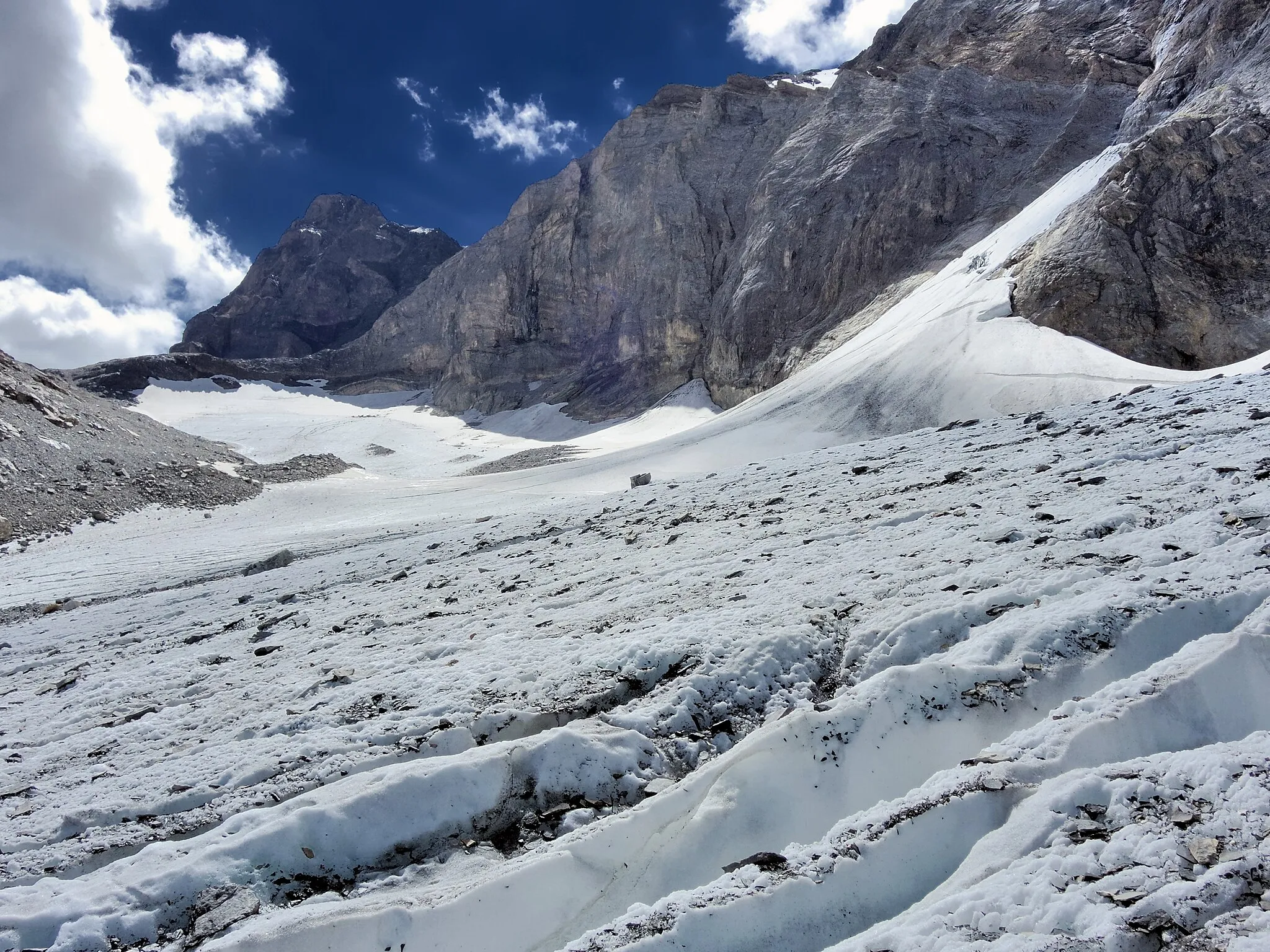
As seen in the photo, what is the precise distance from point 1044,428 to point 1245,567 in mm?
A: 7902

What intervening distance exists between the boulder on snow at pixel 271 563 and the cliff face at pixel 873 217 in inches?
1164

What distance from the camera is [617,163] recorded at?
68.0 meters

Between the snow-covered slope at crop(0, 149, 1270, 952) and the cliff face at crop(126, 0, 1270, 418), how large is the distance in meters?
23.7

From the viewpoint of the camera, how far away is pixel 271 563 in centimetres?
1502

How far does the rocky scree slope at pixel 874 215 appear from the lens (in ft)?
91.8

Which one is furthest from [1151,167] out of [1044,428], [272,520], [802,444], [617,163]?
[617,163]

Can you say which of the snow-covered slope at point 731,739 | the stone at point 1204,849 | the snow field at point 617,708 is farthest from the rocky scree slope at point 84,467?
the stone at point 1204,849

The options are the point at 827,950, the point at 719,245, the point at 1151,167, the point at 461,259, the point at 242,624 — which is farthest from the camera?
the point at 461,259

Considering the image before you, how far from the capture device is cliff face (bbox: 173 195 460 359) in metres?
105

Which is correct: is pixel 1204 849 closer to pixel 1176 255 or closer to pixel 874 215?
pixel 1176 255

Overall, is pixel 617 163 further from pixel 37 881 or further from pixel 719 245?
pixel 37 881

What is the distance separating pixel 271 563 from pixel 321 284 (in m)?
109

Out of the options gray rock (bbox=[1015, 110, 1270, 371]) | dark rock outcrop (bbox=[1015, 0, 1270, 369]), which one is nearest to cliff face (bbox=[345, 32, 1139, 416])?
dark rock outcrop (bbox=[1015, 0, 1270, 369])

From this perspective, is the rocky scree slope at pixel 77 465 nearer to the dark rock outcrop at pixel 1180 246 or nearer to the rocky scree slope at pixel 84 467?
the rocky scree slope at pixel 84 467
